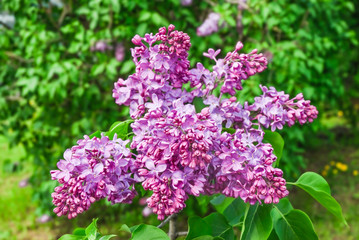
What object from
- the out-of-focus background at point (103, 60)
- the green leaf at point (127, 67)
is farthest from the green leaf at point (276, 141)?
the green leaf at point (127, 67)

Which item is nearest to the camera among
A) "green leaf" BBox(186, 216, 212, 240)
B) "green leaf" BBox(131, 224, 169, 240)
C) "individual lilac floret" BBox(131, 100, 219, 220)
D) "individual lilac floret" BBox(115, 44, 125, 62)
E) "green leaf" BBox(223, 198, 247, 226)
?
"individual lilac floret" BBox(131, 100, 219, 220)

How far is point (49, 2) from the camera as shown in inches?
135

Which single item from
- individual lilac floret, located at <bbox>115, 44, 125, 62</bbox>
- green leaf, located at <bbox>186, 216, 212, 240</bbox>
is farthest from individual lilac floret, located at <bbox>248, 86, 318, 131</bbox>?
individual lilac floret, located at <bbox>115, 44, 125, 62</bbox>

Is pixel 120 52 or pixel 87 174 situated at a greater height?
pixel 87 174

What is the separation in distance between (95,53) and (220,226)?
2.24m

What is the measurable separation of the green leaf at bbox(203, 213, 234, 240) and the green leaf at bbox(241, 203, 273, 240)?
0.50ft

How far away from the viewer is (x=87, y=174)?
1023mm

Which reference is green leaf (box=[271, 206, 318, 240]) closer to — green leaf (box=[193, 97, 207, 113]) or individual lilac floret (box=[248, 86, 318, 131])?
individual lilac floret (box=[248, 86, 318, 131])

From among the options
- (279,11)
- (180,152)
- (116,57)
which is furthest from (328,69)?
(180,152)

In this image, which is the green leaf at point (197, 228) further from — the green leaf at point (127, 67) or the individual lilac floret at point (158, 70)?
the green leaf at point (127, 67)

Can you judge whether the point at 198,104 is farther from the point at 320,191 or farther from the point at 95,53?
the point at 95,53

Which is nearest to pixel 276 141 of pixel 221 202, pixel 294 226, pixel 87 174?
pixel 294 226

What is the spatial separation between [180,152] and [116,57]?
2391 millimetres

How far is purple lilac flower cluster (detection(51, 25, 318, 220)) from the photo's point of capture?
1015mm
